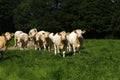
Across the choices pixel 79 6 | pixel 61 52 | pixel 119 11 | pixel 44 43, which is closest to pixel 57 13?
pixel 79 6

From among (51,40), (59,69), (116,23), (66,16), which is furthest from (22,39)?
(66,16)

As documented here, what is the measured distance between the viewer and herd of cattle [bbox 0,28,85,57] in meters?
30.2

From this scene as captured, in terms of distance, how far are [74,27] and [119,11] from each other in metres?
11.8

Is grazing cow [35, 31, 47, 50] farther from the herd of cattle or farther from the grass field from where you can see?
the grass field

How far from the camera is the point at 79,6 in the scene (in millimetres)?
104938

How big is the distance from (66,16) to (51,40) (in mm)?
64309

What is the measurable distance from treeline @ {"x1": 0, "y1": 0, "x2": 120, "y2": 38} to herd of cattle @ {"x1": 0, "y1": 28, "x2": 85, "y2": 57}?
54577 mm

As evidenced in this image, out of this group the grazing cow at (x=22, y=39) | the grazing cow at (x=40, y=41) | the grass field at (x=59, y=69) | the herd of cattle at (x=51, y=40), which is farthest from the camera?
the grazing cow at (x=22, y=39)

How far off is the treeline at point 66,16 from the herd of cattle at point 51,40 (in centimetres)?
5458

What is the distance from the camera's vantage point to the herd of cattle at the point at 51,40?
30.2 meters

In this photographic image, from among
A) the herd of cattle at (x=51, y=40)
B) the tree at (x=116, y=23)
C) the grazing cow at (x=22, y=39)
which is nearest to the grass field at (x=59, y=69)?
the herd of cattle at (x=51, y=40)

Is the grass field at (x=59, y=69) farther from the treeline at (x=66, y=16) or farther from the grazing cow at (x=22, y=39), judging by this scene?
the treeline at (x=66, y=16)

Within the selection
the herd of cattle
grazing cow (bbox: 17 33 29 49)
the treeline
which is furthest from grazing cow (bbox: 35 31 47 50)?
the treeline

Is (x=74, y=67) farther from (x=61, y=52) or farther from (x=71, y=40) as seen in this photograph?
(x=71, y=40)
